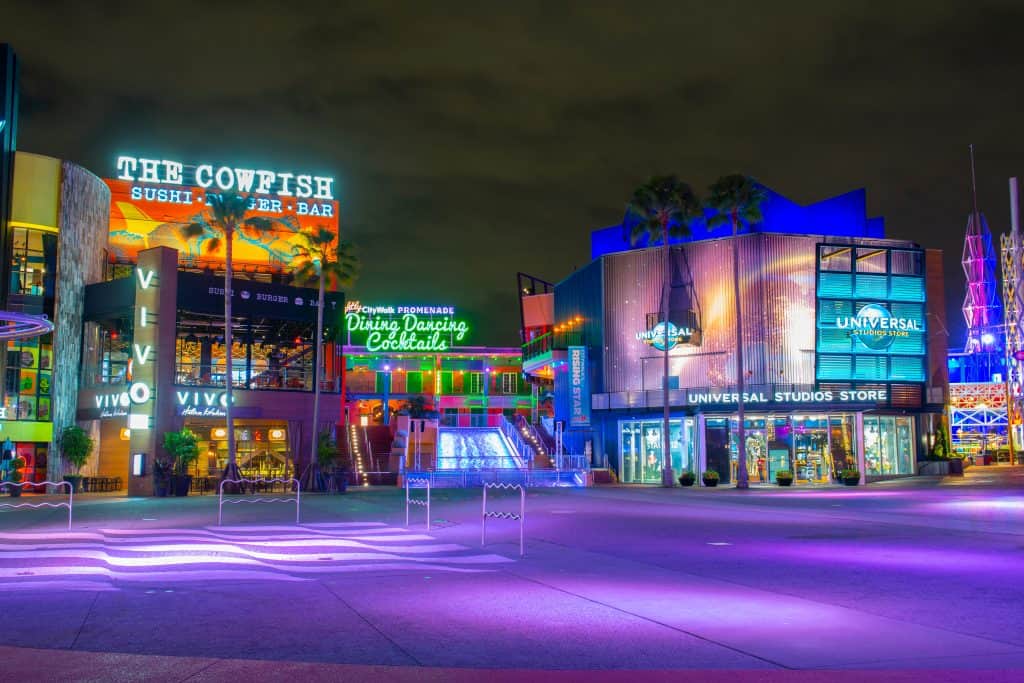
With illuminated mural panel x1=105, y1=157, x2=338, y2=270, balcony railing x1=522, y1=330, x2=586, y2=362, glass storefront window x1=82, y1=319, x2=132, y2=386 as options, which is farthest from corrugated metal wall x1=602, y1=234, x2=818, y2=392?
glass storefront window x1=82, y1=319, x2=132, y2=386

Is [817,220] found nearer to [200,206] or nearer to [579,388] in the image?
[579,388]

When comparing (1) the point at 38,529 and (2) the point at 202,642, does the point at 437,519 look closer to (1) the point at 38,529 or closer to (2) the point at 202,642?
(1) the point at 38,529

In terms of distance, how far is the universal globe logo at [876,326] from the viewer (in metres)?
51.4

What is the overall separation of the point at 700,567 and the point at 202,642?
27.9 feet

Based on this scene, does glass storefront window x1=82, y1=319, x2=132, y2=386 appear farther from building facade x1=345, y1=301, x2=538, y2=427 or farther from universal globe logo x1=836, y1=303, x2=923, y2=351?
universal globe logo x1=836, y1=303, x2=923, y2=351

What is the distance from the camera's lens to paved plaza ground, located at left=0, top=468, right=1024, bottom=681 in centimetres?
825

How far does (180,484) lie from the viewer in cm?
4275

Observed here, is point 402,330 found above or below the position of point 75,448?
above

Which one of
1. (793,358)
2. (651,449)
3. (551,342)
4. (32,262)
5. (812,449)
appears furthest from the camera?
(551,342)

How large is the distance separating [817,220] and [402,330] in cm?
4454

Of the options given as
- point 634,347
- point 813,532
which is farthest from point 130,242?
point 813,532

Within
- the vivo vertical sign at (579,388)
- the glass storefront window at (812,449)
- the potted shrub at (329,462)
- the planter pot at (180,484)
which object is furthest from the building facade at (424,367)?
the planter pot at (180,484)

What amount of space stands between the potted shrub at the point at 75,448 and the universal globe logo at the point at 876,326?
1552 inches

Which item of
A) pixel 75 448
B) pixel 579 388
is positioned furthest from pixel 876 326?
pixel 75 448
